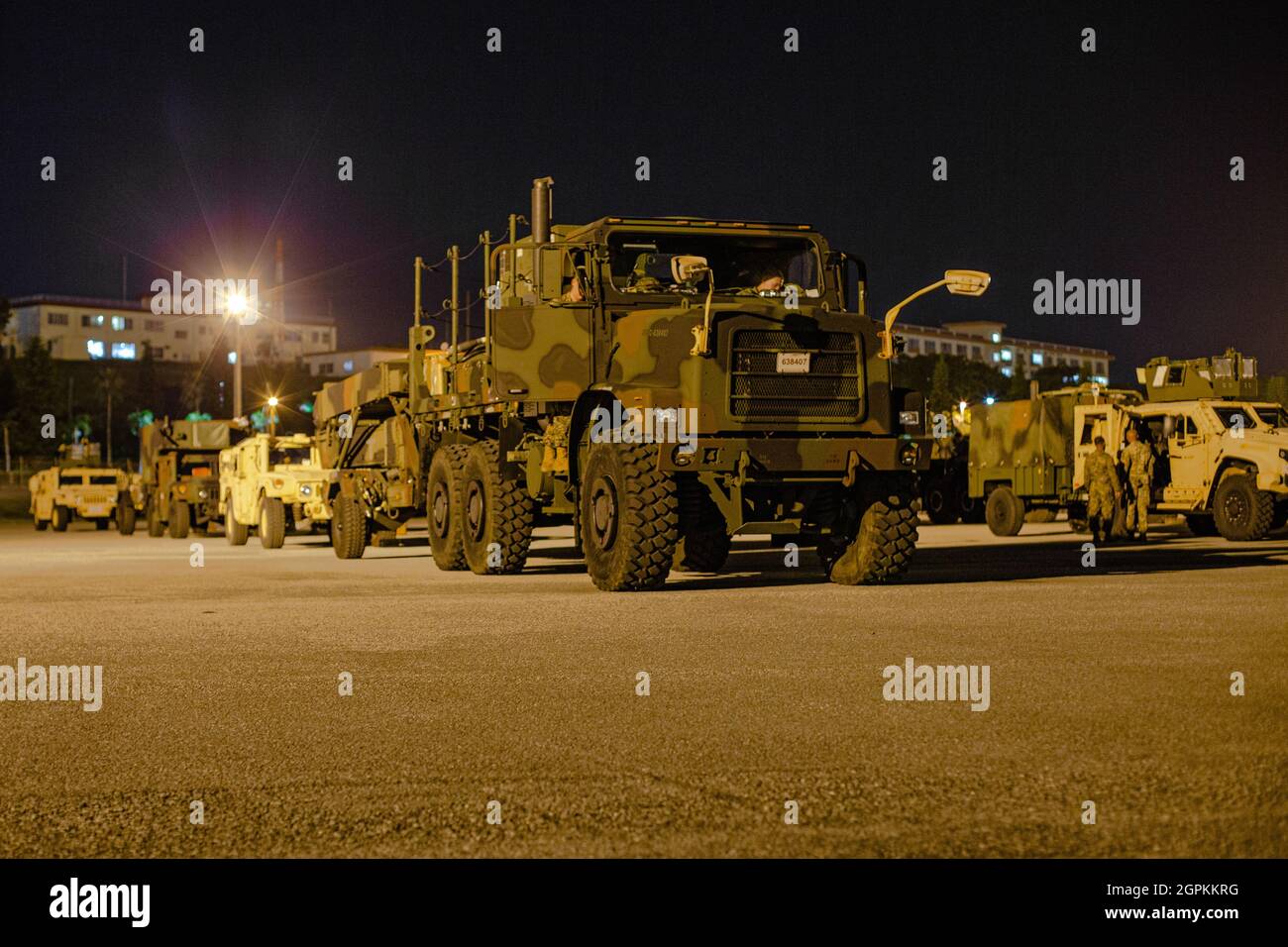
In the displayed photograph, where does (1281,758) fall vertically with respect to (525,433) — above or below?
below

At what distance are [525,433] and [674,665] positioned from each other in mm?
8455

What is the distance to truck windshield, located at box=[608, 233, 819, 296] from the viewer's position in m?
17.7

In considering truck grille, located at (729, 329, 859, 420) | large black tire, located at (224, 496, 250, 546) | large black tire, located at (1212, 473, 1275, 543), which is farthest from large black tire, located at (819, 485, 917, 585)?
large black tire, located at (224, 496, 250, 546)

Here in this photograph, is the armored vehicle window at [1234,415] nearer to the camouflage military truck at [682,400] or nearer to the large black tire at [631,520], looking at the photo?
the camouflage military truck at [682,400]

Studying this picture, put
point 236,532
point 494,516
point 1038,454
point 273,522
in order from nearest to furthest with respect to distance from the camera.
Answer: point 494,516, point 273,522, point 1038,454, point 236,532

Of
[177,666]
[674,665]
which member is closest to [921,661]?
[674,665]

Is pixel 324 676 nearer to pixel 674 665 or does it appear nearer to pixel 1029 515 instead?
pixel 674 665

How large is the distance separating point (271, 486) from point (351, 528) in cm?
534

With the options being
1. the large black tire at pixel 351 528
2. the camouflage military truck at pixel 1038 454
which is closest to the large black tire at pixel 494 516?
the large black tire at pixel 351 528

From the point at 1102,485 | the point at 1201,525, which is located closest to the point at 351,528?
the point at 1102,485

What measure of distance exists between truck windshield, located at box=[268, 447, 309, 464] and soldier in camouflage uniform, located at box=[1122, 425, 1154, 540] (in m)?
14.7

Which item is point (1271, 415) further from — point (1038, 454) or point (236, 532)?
point (236, 532)

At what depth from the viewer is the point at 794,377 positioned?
53.9 feet
